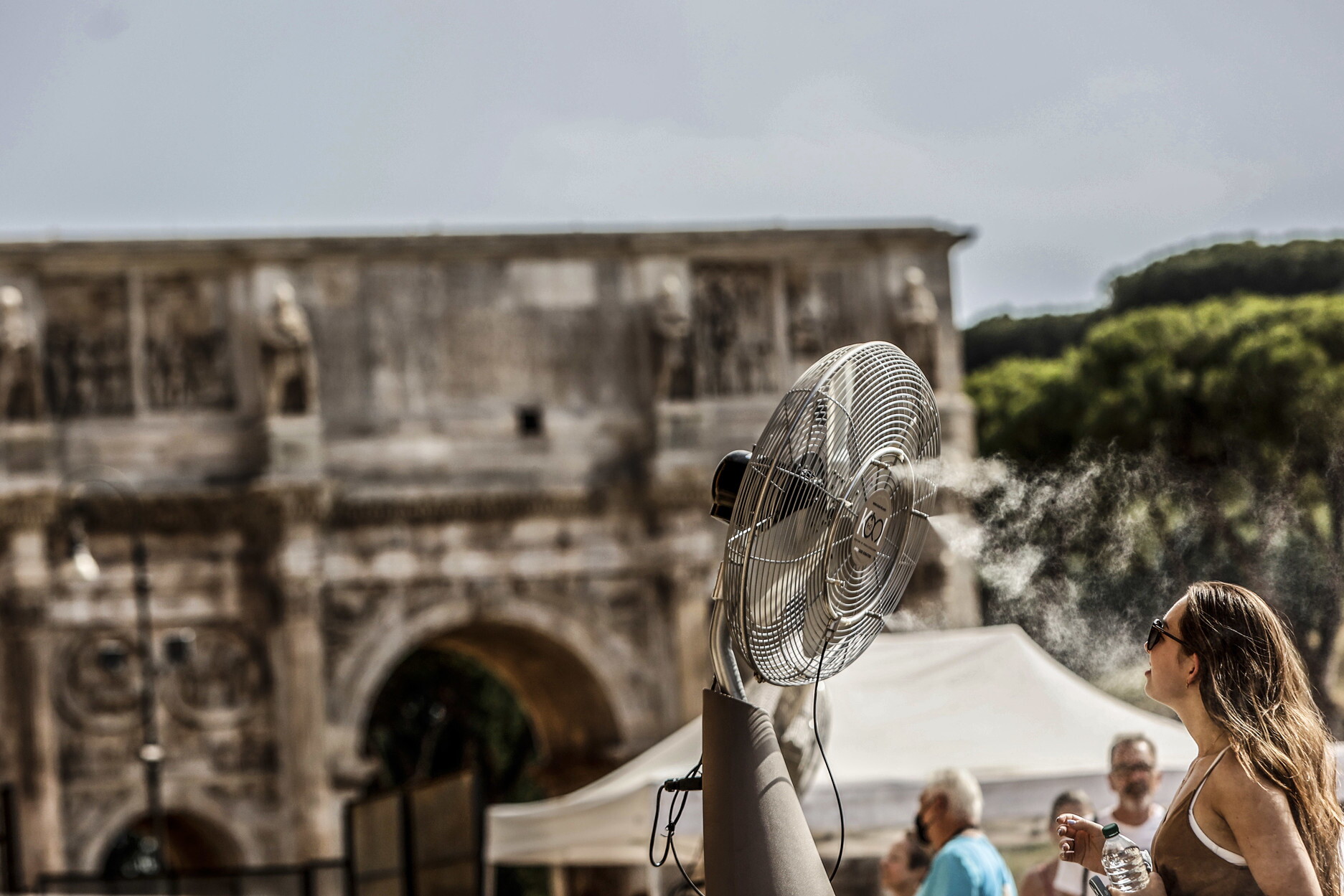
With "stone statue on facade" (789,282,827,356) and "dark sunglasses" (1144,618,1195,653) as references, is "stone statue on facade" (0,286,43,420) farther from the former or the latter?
"dark sunglasses" (1144,618,1195,653)

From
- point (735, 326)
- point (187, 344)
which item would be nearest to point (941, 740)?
point (735, 326)

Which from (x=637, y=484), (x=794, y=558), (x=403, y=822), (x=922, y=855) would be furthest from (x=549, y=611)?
(x=794, y=558)

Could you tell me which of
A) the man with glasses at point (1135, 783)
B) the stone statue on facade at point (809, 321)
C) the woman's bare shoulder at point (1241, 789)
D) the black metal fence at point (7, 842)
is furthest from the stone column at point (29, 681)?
the woman's bare shoulder at point (1241, 789)

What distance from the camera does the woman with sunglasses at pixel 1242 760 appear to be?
4398 millimetres

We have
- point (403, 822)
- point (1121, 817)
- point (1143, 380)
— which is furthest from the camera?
point (1143, 380)

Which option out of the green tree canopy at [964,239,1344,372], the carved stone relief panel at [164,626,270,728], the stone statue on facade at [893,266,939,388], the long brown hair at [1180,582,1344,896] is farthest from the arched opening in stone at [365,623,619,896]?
the long brown hair at [1180,582,1344,896]

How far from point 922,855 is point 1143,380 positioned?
95.0 feet

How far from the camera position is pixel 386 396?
1078 inches

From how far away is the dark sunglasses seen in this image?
466cm

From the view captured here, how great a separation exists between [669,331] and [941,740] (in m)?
16.3

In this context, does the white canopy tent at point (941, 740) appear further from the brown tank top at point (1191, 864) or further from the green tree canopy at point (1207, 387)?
the green tree canopy at point (1207, 387)

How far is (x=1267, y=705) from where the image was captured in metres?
4.57

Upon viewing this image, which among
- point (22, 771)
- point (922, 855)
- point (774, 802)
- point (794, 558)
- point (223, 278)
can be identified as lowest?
point (22, 771)

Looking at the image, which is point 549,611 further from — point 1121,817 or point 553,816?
point 1121,817
